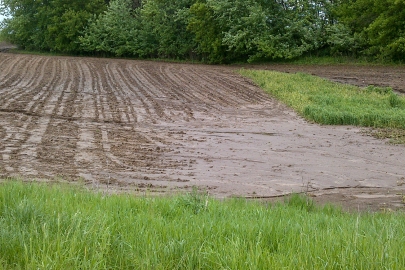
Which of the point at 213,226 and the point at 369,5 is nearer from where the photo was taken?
the point at 213,226

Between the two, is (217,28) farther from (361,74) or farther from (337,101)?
(337,101)

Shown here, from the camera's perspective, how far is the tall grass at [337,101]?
16.2 m

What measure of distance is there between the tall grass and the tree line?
978cm

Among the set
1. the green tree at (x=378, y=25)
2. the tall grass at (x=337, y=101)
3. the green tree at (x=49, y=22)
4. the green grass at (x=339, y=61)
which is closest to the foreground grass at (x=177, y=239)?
the tall grass at (x=337, y=101)

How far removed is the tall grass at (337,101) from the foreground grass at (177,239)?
10822mm

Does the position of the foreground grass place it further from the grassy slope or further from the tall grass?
the tall grass

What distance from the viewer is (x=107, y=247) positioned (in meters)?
4.41

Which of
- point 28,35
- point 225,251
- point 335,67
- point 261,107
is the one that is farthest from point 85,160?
point 28,35

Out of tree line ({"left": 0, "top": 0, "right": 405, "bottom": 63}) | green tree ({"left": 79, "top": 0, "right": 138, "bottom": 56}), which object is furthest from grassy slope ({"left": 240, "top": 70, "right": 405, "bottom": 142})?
green tree ({"left": 79, "top": 0, "right": 138, "bottom": 56})

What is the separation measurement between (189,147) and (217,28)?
32222 millimetres

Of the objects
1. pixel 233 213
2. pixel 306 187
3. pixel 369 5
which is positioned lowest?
pixel 306 187

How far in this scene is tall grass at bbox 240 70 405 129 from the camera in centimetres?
1625

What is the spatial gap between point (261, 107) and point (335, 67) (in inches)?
618

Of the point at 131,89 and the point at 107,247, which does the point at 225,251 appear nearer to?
the point at 107,247
